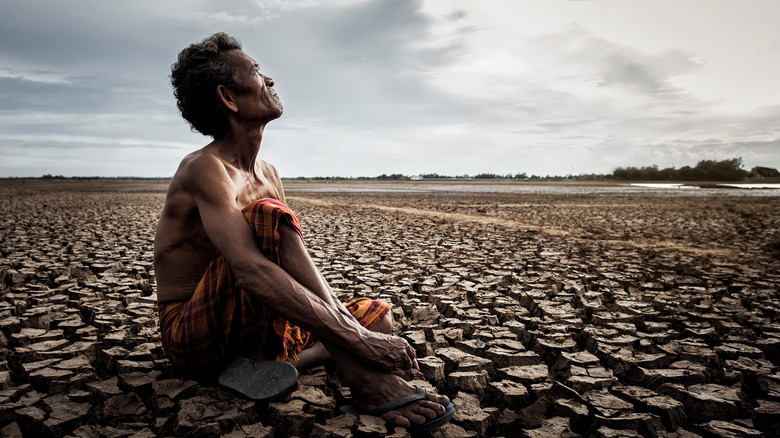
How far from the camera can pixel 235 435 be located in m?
1.43

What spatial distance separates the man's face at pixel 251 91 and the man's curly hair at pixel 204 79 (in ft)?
0.09

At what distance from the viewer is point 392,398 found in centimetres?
152

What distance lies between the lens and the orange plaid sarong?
4.96ft

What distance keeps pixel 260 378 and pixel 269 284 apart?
0.42 m

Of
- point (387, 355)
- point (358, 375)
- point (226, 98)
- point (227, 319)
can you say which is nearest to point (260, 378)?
point (227, 319)

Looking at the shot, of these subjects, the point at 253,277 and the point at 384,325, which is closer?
the point at 253,277

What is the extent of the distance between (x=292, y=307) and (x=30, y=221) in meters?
8.76

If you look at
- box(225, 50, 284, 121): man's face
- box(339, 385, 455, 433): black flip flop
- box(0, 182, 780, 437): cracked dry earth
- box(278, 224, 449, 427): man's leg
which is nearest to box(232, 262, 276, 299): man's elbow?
Result: box(278, 224, 449, 427): man's leg

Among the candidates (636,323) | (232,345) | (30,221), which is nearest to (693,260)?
(636,323)

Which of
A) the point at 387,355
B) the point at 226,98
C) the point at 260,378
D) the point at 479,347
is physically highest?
the point at 226,98

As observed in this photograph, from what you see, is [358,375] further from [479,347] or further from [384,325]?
[479,347]

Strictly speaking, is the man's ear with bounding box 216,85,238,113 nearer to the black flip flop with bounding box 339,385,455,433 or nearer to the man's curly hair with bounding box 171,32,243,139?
the man's curly hair with bounding box 171,32,243,139

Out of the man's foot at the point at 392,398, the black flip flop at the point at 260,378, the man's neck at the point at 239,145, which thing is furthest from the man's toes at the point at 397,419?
the man's neck at the point at 239,145

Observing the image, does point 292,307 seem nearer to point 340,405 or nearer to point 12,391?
point 340,405
